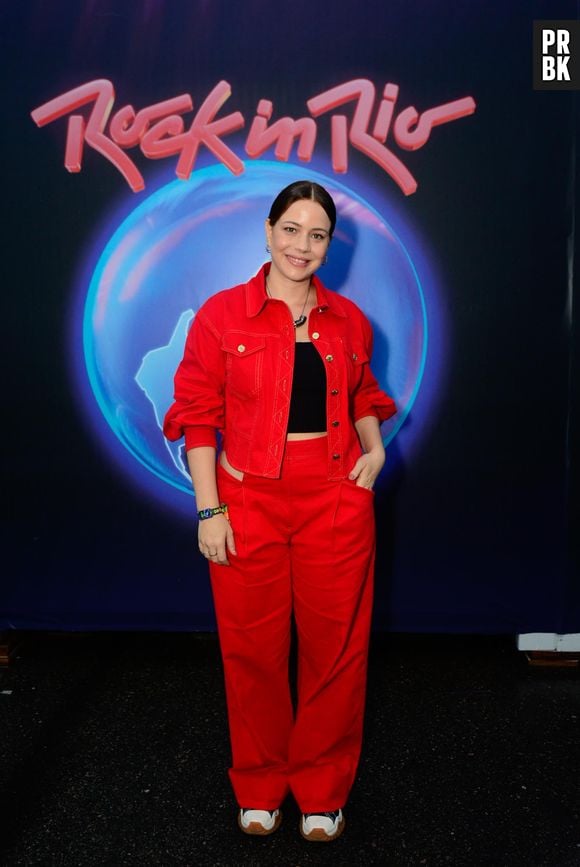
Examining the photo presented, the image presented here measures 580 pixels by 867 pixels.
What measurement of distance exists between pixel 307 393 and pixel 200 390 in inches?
10.6

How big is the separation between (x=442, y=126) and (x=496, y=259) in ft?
1.66

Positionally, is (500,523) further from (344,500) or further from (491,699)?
(344,500)

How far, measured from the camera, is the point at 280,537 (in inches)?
76.9

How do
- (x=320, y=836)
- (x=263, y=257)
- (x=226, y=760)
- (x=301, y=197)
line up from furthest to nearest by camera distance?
(x=263, y=257)
(x=226, y=760)
(x=320, y=836)
(x=301, y=197)

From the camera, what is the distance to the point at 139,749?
8.07 ft

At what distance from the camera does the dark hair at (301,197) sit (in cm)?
188

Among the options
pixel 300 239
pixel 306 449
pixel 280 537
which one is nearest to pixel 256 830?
pixel 280 537

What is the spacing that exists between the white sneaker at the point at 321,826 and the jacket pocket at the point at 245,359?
1.12 m

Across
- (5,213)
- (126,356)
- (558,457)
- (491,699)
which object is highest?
(5,213)

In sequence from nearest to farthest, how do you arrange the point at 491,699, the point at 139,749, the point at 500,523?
the point at 139,749 → the point at 491,699 → the point at 500,523

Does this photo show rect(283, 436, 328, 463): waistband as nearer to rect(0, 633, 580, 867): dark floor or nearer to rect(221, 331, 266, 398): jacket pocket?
rect(221, 331, 266, 398): jacket pocket

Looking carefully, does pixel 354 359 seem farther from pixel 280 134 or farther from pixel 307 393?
pixel 280 134

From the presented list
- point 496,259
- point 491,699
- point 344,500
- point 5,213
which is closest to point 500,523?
point 491,699

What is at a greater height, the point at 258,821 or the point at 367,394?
the point at 367,394
